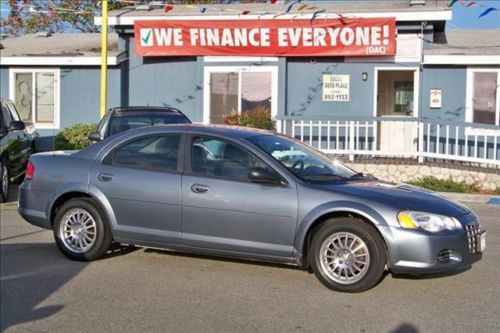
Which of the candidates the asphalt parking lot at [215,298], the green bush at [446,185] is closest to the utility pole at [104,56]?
the green bush at [446,185]

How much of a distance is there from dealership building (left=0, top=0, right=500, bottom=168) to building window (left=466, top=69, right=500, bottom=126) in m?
0.02

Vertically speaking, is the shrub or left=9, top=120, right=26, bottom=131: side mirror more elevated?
the shrub

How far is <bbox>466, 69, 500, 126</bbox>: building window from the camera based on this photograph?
15680 millimetres

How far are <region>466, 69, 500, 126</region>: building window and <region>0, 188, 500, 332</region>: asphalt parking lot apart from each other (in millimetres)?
9000

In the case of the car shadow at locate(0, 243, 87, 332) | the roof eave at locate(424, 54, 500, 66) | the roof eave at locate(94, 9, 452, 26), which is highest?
the roof eave at locate(94, 9, 452, 26)

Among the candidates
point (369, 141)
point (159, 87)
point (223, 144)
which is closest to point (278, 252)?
point (223, 144)

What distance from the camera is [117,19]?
17.4m

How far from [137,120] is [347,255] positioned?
22.8ft

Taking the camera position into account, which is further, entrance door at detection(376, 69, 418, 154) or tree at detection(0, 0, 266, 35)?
tree at detection(0, 0, 266, 35)

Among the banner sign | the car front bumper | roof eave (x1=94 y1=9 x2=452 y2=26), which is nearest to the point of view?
the car front bumper

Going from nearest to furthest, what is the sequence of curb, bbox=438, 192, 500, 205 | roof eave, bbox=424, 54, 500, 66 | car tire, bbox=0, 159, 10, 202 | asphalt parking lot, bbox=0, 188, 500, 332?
asphalt parking lot, bbox=0, 188, 500, 332
car tire, bbox=0, 159, 10, 202
curb, bbox=438, 192, 500, 205
roof eave, bbox=424, 54, 500, 66

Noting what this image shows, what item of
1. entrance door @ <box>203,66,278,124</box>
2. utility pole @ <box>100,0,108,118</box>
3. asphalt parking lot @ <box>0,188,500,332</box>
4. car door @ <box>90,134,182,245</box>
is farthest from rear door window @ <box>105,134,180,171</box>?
utility pole @ <box>100,0,108,118</box>

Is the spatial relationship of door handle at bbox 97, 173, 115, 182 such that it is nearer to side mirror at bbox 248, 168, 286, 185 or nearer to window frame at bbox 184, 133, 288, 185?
window frame at bbox 184, 133, 288, 185

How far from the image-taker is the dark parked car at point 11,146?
1148cm
